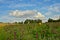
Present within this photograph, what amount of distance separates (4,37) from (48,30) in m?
2.94

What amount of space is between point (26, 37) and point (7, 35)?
1.21 m

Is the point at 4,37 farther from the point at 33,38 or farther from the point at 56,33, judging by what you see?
the point at 56,33

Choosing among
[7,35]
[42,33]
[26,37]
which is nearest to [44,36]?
[42,33]

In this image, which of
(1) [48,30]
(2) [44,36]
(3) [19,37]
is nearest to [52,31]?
(1) [48,30]

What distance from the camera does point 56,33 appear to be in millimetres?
12273

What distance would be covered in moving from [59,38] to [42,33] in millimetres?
1452

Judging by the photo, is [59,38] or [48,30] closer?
[59,38]

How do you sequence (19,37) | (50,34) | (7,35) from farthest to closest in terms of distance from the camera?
1. (50,34)
2. (7,35)
3. (19,37)

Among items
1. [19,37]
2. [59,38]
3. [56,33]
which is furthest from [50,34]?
[19,37]

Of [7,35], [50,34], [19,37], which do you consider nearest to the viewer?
[19,37]

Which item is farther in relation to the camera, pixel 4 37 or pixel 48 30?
pixel 48 30

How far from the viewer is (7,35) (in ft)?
38.1

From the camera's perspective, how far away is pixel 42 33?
12297 mm

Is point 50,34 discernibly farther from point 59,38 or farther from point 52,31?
point 59,38
